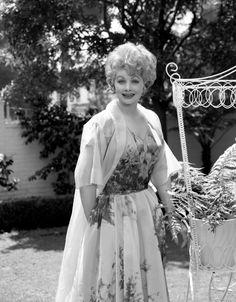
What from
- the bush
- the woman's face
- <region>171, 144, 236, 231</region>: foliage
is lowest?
the bush

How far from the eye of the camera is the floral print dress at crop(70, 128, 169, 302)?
2.53 meters

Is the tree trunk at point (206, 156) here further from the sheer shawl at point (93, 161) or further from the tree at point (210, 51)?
the sheer shawl at point (93, 161)

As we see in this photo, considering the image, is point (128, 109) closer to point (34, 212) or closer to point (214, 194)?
point (214, 194)

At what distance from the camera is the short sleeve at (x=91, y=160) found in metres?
2.45

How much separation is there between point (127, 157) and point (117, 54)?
489 mm

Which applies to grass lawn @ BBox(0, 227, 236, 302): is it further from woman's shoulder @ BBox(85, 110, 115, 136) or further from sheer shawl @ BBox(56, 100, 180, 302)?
woman's shoulder @ BBox(85, 110, 115, 136)

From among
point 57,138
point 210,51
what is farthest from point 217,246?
point 57,138

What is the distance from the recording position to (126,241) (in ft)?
8.31

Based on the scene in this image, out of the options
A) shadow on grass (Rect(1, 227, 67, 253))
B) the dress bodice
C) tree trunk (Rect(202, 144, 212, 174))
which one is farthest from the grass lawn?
tree trunk (Rect(202, 144, 212, 174))

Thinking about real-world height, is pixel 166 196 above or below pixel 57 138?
below

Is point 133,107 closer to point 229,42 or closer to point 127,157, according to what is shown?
point 127,157

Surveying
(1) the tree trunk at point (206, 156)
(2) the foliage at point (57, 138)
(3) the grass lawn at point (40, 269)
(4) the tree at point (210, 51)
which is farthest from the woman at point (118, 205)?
(1) the tree trunk at point (206, 156)

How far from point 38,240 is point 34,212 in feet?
2.53

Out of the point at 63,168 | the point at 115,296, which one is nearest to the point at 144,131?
the point at 115,296
